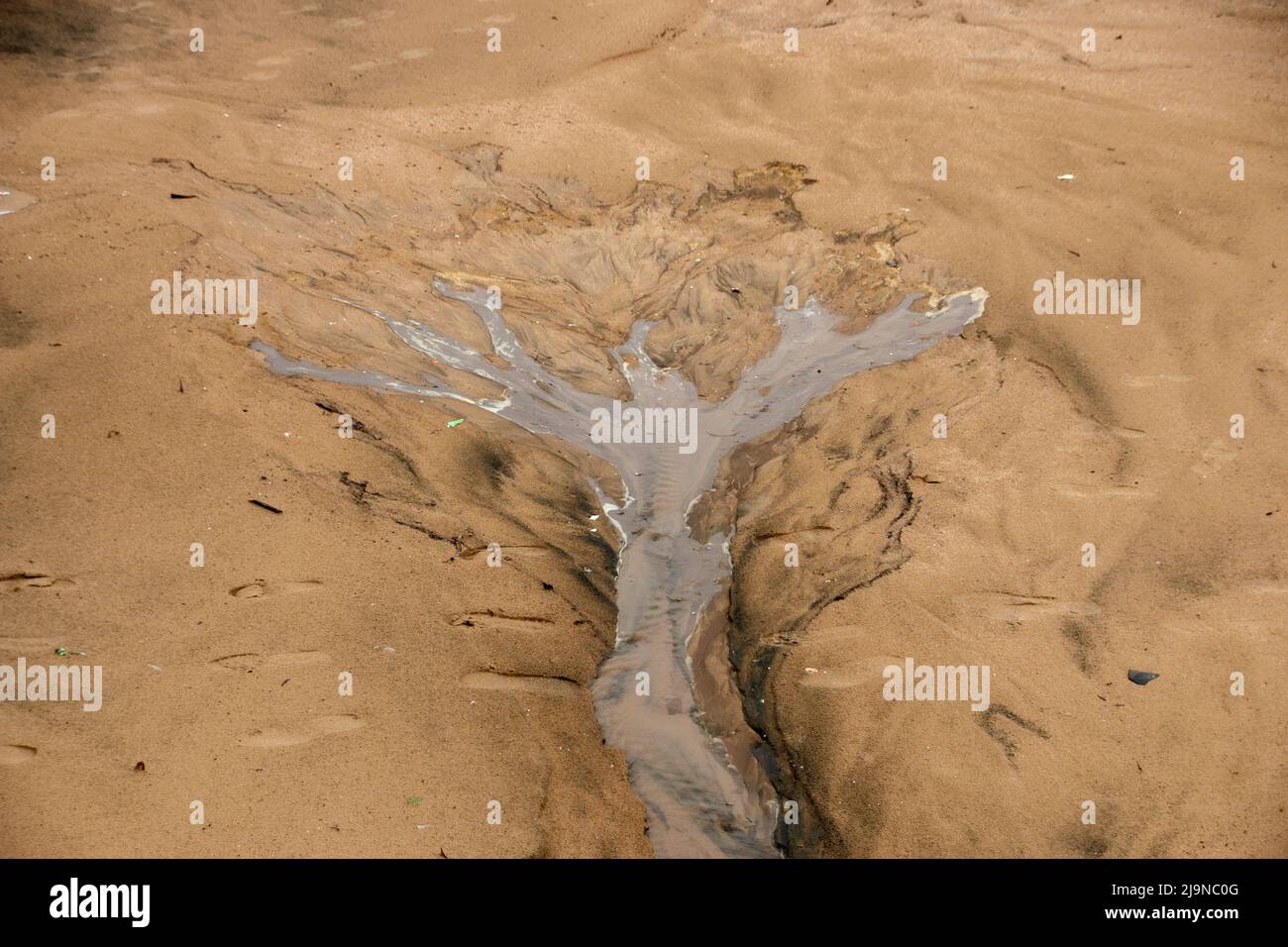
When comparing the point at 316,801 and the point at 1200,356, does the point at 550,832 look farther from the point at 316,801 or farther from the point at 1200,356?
the point at 1200,356

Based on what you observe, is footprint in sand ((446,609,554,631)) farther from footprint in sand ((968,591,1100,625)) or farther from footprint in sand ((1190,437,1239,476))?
footprint in sand ((1190,437,1239,476))

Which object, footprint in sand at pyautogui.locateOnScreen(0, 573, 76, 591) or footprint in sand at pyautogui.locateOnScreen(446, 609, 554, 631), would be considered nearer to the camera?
footprint in sand at pyautogui.locateOnScreen(0, 573, 76, 591)

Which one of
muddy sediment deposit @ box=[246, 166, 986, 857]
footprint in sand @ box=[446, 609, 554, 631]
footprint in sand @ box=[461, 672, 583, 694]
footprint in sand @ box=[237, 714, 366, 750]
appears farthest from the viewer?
muddy sediment deposit @ box=[246, 166, 986, 857]

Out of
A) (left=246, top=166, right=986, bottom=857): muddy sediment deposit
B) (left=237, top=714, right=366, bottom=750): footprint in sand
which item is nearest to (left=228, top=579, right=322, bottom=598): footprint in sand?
(left=237, top=714, right=366, bottom=750): footprint in sand

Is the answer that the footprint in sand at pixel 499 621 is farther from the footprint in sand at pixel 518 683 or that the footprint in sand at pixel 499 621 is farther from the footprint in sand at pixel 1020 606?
the footprint in sand at pixel 1020 606

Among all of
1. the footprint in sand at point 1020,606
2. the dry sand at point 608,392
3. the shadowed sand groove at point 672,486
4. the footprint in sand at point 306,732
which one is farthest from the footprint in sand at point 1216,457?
the footprint in sand at point 306,732

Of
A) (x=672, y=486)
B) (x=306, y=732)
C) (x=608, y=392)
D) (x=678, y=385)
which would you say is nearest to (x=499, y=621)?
(x=306, y=732)

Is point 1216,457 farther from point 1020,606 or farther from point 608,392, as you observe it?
point 608,392
